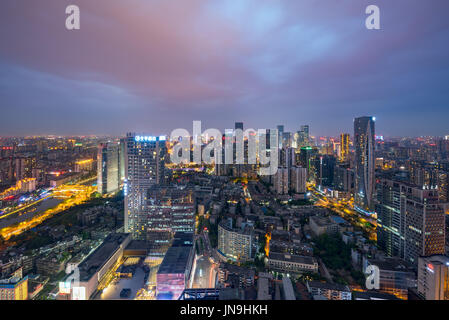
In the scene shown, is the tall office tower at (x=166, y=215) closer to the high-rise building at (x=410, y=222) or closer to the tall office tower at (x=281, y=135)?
the high-rise building at (x=410, y=222)

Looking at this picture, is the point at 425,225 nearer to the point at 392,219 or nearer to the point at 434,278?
the point at 392,219

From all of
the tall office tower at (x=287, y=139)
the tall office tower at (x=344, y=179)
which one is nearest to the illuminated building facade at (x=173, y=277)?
the tall office tower at (x=344, y=179)

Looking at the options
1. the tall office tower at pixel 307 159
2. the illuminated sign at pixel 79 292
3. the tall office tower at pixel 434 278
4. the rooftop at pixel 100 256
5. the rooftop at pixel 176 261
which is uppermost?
the tall office tower at pixel 307 159

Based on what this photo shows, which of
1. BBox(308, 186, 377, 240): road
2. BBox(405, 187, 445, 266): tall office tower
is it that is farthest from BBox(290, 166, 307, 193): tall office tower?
BBox(405, 187, 445, 266): tall office tower

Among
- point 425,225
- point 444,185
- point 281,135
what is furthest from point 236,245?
point 281,135
